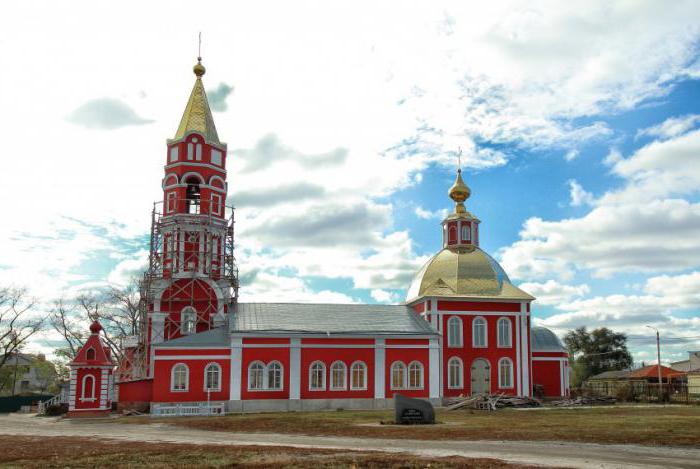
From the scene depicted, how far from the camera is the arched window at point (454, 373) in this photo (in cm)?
4203

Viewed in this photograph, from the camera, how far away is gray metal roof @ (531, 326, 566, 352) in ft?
149

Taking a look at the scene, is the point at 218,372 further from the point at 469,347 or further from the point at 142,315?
the point at 469,347

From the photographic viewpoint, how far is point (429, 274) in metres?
45.2

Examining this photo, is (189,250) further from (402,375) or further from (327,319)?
(402,375)

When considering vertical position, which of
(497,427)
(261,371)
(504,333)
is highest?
(504,333)

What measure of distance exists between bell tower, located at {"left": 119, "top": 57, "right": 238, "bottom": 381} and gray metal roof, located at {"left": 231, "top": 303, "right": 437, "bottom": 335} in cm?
172

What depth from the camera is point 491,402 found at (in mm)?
36812

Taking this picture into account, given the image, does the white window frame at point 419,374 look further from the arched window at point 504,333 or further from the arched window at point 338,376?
the arched window at point 504,333

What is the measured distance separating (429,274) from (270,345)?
12450 mm

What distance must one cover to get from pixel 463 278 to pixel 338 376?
421 inches

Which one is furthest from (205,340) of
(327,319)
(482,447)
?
(482,447)

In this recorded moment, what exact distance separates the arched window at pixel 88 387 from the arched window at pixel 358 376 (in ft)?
44.7

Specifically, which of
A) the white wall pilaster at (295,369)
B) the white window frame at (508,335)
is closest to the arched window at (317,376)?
the white wall pilaster at (295,369)

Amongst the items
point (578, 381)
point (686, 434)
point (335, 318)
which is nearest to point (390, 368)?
point (335, 318)
